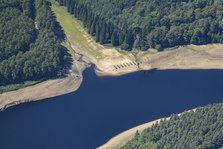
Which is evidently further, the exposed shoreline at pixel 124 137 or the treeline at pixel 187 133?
the exposed shoreline at pixel 124 137

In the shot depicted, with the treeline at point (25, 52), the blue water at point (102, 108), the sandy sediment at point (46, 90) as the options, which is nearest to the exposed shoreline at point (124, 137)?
the blue water at point (102, 108)

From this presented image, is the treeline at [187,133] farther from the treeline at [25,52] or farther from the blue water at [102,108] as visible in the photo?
the treeline at [25,52]

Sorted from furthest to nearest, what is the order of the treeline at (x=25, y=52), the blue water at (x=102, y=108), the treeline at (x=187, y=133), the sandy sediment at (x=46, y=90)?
the treeline at (x=25, y=52) < the sandy sediment at (x=46, y=90) < the blue water at (x=102, y=108) < the treeline at (x=187, y=133)

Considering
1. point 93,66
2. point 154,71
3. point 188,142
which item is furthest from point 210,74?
point 188,142

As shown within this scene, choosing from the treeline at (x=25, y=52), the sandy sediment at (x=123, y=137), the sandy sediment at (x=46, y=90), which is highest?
the treeline at (x=25, y=52)

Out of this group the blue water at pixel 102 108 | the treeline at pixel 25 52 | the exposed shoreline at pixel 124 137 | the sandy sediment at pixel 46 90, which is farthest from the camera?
the treeline at pixel 25 52

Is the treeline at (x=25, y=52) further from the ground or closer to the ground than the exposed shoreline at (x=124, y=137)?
further from the ground

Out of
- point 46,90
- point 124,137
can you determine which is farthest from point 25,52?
point 124,137
